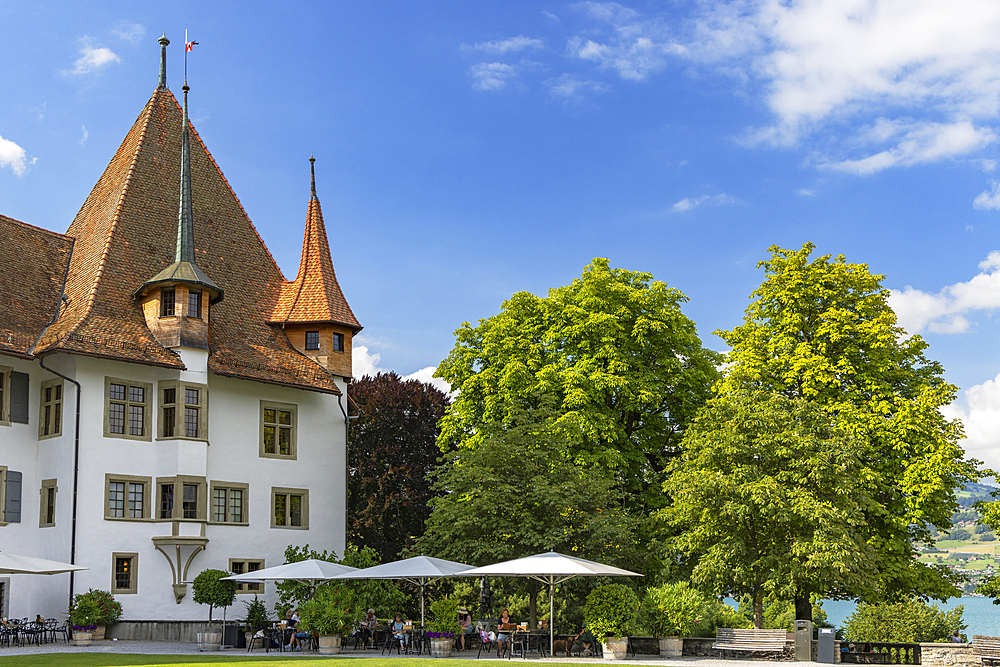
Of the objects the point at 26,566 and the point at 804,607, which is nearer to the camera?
the point at 26,566

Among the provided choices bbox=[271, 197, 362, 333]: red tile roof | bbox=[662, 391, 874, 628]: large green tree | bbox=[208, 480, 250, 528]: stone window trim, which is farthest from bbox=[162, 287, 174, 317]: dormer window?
bbox=[662, 391, 874, 628]: large green tree

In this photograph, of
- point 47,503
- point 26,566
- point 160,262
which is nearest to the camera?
point 26,566

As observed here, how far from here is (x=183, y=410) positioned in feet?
118

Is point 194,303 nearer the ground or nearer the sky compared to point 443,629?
nearer the sky

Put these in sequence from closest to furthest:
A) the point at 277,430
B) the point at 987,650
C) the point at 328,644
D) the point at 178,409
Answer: the point at 987,650, the point at 328,644, the point at 178,409, the point at 277,430

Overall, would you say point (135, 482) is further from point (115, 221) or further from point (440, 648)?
point (440, 648)

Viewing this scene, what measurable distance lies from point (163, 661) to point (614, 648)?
36.2ft

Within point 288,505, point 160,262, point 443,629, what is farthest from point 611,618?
point 160,262

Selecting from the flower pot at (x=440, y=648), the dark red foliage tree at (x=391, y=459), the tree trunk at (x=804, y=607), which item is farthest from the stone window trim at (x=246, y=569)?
the tree trunk at (x=804, y=607)

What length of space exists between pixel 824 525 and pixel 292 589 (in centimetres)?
1744

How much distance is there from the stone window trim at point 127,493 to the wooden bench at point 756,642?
755 inches

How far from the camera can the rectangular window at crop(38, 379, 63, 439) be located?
114ft

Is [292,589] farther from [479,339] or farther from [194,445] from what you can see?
[479,339]

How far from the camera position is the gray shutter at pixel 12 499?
3362 cm
